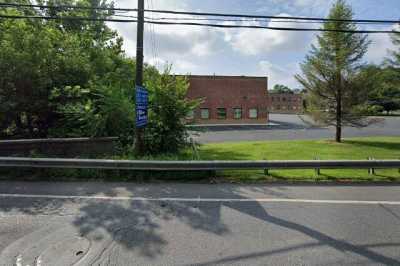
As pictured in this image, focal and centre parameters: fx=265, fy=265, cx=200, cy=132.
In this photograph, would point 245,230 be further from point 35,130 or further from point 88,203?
point 35,130

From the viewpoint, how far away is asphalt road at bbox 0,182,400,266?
334cm

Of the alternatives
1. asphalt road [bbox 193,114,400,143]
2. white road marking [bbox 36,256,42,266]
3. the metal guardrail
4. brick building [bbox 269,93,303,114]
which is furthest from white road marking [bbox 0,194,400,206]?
brick building [bbox 269,93,303,114]

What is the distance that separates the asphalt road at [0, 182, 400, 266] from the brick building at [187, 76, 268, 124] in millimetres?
29611

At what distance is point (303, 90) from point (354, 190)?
12851 millimetres

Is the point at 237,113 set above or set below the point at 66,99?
above

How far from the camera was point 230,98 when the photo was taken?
3597 cm

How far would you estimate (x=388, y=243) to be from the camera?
3.65m

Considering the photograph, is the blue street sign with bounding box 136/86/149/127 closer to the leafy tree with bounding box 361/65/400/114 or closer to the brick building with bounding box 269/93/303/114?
the leafy tree with bounding box 361/65/400/114

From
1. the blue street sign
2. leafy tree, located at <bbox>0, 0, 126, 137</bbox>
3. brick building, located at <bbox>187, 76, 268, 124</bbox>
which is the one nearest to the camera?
the blue street sign

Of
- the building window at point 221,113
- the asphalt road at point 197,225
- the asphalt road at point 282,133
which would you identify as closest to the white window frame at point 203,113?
the building window at point 221,113

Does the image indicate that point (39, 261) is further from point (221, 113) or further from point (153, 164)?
point (221, 113)

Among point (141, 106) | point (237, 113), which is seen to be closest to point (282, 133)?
point (237, 113)

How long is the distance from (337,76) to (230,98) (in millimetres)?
20370

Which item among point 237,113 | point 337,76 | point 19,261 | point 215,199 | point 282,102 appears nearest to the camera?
point 19,261
